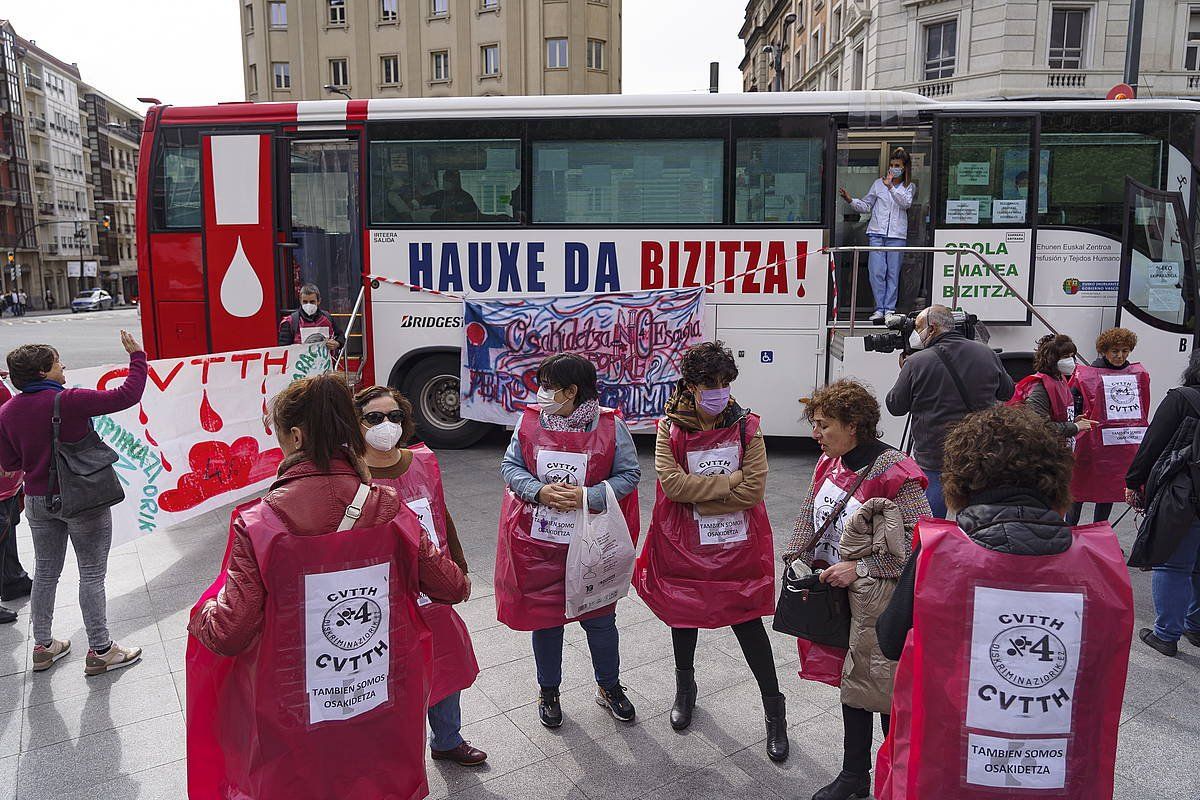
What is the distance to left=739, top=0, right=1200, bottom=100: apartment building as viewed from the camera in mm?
29000

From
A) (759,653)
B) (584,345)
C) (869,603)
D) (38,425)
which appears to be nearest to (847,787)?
(759,653)

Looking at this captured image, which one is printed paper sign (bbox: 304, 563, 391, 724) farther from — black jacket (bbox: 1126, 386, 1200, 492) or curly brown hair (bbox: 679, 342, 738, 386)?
black jacket (bbox: 1126, 386, 1200, 492)

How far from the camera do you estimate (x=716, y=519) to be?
142 inches

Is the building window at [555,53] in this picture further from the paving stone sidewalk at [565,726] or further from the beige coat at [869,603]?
the beige coat at [869,603]

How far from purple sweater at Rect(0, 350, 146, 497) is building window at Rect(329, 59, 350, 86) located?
46.6 meters

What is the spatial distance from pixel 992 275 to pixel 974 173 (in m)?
1.03

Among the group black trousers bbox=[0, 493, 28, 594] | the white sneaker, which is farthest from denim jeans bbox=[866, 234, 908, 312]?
black trousers bbox=[0, 493, 28, 594]

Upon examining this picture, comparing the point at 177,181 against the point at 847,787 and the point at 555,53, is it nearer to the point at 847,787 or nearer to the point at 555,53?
the point at 847,787

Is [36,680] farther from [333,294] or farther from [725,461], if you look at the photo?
[333,294]

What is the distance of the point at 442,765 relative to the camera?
11.5 feet

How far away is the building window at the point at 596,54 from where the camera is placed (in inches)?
1683

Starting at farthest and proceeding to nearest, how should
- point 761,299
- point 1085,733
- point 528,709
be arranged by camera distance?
point 761,299, point 528,709, point 1085,733

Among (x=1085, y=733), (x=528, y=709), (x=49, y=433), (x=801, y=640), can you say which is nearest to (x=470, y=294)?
(x=49, y=433)

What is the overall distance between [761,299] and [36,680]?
269 inches
